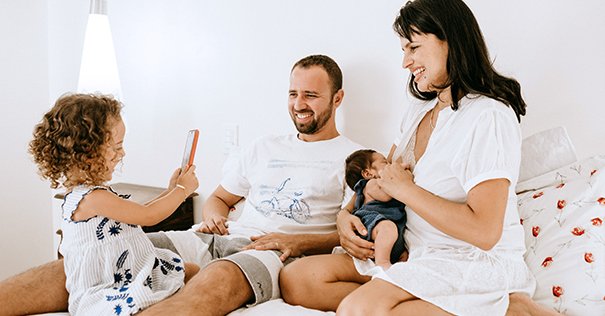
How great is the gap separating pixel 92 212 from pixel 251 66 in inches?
46.0

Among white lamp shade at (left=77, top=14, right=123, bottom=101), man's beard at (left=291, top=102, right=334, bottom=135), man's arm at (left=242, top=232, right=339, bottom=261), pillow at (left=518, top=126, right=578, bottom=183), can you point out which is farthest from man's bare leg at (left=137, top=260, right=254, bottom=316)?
white lamp shade at (left=77, top=14, right=123, bottom=101)

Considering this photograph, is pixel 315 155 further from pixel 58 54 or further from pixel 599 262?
pixel 58 54

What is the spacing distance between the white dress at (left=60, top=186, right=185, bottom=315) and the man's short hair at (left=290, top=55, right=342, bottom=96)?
0.91 m

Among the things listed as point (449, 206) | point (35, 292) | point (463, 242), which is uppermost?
point (449, 206)

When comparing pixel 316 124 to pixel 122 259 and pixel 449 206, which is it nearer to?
pixel 449 206

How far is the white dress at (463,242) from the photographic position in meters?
1.03

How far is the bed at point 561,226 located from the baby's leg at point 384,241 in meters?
0.21

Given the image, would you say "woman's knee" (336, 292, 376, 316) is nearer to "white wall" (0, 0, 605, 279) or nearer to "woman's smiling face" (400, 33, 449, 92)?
"woman's smiling face" (400, 33, 449, 92)

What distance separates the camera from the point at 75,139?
3.79ft

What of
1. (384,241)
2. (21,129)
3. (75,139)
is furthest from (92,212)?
(21,129)

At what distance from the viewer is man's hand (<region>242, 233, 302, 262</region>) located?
1427 mm

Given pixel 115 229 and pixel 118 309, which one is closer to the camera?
pixel 118 309

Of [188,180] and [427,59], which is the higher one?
[427,59]

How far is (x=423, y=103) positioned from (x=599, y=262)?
25.9 inches
